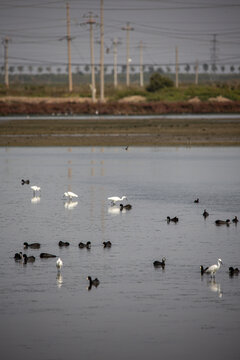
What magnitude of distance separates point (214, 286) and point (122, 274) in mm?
1962

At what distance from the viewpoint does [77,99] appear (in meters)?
96.8

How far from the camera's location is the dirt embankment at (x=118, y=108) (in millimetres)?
85625

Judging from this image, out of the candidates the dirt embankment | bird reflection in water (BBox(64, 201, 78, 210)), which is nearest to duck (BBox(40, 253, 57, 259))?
bird reflection in water (BBox(64, 201, 78, 210))

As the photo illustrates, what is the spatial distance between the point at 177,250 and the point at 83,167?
20.5 meters

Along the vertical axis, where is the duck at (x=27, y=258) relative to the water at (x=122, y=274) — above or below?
above

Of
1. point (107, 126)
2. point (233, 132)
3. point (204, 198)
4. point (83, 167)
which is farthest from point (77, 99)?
point (204, 198)

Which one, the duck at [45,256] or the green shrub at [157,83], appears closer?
the duck at [45,256]

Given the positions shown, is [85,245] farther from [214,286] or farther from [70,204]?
[70,204]

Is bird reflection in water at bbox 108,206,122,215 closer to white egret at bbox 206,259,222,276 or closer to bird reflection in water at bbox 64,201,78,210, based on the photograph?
bird reflection in water at bbox 64,201,78,210

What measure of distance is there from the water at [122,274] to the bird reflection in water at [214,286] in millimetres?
21

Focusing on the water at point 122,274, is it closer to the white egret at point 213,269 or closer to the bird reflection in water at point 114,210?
the bird reflection in water at point 114,210

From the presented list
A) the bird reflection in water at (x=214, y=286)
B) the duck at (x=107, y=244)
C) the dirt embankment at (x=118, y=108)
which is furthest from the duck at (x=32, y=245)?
the dirt embankment at (x=118, y=108)

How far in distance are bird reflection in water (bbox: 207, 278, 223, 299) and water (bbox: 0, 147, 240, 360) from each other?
0.07 ft

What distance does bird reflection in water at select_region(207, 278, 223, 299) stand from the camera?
14.6m
